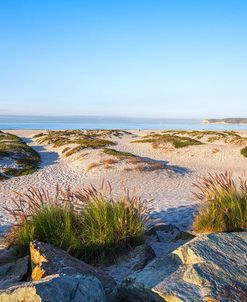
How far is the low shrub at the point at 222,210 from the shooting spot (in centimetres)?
823

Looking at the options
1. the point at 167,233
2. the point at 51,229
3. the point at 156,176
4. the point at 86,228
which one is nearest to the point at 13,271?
the point at 51,229

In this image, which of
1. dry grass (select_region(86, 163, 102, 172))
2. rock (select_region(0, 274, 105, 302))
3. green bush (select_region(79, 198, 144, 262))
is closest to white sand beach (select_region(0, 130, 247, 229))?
dry grass (select_region(86, 163, 102, 172))

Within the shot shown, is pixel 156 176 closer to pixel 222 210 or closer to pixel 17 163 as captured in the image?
pixel 17 163

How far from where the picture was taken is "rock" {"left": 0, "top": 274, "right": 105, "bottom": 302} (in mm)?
3793

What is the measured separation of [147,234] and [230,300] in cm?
478

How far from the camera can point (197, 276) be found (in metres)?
4.48

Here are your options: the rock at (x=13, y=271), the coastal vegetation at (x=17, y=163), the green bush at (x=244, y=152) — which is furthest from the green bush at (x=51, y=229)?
the green bush at (x=244, y=152)

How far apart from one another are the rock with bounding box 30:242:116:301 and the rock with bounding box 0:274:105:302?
0.91m

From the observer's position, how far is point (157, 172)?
21031 mm

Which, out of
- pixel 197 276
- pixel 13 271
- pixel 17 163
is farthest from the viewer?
pixel 17 163

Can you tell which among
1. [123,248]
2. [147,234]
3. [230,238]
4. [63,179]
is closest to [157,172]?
[63,179]

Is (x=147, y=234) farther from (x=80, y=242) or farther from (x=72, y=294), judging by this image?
(x=72, y=294)

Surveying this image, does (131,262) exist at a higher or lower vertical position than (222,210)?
lower

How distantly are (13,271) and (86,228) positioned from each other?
171cm
